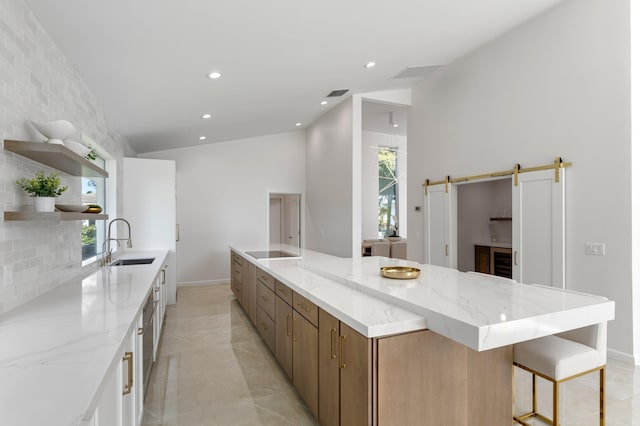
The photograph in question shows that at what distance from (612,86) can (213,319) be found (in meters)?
5.13

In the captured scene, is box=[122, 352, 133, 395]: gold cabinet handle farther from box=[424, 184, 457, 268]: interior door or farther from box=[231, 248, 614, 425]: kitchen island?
box=[424, 184, 457, 268]: interior door

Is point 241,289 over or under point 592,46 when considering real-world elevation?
under

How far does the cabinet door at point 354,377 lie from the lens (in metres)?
1.50

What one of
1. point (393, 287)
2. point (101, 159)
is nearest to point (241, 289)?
point (101, 159)

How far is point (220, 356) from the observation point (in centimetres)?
326

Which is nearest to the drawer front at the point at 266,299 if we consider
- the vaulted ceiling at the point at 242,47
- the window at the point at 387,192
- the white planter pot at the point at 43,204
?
the white planter pot at the point at 43,204

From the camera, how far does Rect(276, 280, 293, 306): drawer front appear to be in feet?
8.36

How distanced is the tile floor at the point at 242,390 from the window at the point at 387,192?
5.58 m

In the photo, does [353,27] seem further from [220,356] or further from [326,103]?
[220,356]

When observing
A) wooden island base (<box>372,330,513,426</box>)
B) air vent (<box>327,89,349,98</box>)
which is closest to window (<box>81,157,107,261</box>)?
wooden island base (<box>372,330,513,426</box>)

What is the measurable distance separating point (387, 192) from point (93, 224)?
22.3 feet

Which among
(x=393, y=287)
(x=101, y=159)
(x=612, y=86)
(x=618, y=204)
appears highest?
(x=612, y=86)

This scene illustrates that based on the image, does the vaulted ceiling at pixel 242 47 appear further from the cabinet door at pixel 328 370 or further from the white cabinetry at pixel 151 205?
the cabinet door at pixel 328 370

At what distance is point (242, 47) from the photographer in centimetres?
283
